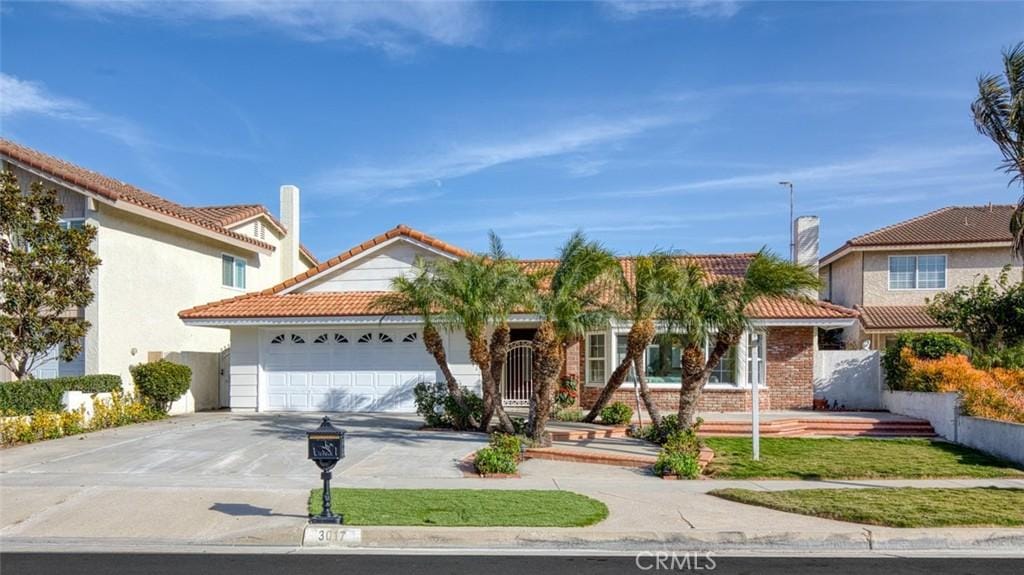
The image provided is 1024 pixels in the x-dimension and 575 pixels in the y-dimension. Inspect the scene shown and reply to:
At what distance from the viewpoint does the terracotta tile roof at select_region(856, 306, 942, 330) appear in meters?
25.4

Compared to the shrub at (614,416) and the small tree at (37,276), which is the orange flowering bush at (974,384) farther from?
the small tree at (37,276)

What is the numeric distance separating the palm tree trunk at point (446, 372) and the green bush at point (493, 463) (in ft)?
14.0

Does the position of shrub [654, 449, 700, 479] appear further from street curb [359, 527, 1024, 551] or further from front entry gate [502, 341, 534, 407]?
front entry gate [502, 341, 534, 407]

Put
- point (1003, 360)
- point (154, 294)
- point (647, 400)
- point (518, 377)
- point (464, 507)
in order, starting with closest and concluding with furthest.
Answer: point (464, 507) → point (647, 400) → point (1003, 360) → point (518, 377) → point (154, 294)

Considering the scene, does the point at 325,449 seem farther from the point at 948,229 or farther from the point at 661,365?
the point at 948,229

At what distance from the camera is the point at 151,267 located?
70.6ft

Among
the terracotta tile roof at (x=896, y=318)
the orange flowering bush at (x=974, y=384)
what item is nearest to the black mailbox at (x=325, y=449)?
the orange flowering bush at (x=974, y=384)

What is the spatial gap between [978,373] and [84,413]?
2028cm

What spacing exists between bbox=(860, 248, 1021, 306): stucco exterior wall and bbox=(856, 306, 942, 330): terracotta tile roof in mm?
501

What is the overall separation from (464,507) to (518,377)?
1214 centimetres

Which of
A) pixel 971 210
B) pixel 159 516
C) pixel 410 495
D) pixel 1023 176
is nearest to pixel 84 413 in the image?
pixel 159 516

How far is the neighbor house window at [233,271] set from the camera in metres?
25.2

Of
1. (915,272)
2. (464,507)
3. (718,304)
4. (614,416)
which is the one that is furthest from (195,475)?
(915,272)

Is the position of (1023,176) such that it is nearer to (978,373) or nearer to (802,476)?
(978,373)
